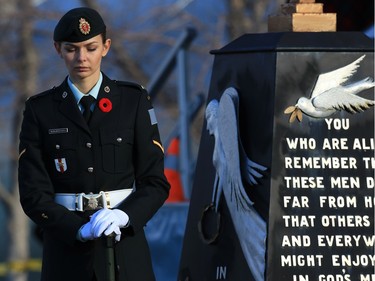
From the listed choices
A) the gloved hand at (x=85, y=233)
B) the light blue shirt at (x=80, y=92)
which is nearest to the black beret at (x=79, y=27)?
the light blue shirt at (x=80, y=92)

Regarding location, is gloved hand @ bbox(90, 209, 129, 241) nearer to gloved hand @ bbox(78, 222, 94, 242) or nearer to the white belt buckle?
gloved hand @ bbox(78, 222, 94, 242)

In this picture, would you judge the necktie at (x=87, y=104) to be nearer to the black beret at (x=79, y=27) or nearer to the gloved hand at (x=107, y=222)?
the black beret at (x=79, y=27)

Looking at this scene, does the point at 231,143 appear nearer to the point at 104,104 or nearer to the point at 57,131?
the point at 104,104

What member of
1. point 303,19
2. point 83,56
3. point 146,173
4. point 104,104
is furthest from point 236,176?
point 83,56

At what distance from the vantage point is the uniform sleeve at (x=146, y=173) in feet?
20.9

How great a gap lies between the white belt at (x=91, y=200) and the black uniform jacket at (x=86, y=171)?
24 mm

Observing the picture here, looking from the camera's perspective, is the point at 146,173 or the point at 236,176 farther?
the point at 236,176

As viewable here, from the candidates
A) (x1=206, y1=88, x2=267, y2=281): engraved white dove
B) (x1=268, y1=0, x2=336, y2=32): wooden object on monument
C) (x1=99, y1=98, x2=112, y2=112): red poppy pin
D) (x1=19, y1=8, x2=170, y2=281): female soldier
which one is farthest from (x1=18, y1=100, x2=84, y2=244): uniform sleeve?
(x1=268, y1=0, x2=336, y2=32): wooden object on monument

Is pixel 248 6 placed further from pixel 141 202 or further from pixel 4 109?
pixel 141 202

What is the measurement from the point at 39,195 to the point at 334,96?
1.61 metres

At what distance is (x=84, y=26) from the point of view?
20.9ft

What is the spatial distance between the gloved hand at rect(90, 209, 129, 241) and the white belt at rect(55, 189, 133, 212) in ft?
0.52

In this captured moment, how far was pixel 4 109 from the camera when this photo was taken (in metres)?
15.1

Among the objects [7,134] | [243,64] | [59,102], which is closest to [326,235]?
[243,64]
